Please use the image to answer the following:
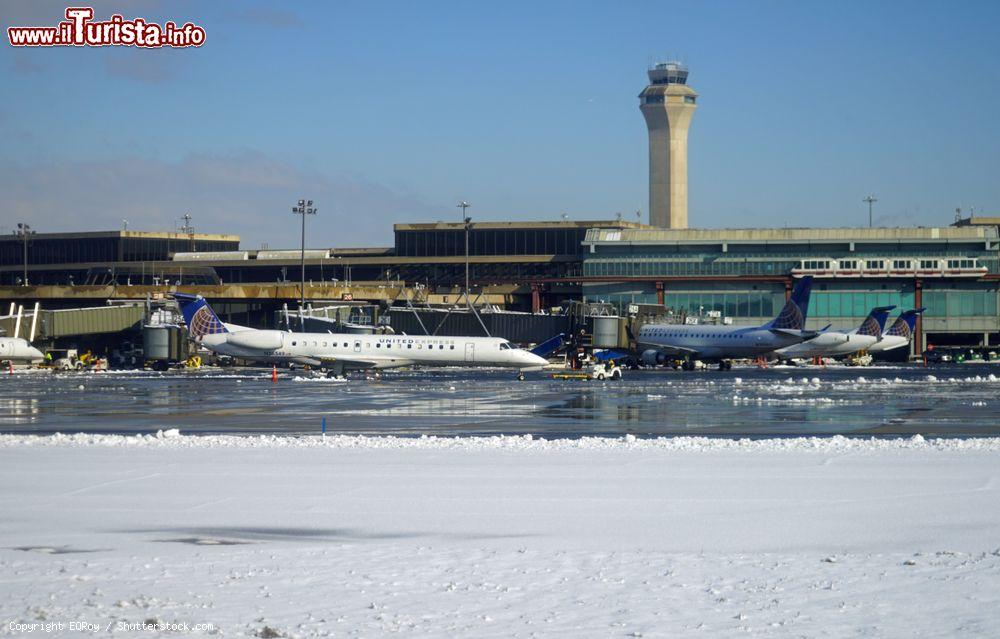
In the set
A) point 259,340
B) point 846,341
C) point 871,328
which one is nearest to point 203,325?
point 259,340

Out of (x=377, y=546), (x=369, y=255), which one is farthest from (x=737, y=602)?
(x=369, y=255)

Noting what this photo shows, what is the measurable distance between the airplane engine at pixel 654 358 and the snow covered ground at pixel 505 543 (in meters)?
65.1

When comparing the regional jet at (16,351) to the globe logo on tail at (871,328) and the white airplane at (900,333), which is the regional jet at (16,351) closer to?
the globe logo on tail at (871,328)

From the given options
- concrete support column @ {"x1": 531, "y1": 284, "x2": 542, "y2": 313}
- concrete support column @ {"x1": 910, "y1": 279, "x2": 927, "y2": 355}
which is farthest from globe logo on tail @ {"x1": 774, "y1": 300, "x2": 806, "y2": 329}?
concrete support column @ {"x1": 531, "y1": 284, "x2": 542, "y2": 313}

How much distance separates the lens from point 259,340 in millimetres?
68812

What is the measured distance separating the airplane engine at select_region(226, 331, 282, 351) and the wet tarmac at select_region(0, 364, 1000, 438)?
10.2ft

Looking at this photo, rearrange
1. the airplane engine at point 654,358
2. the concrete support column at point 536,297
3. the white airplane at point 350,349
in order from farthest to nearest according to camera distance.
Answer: the concrete support column at point 536,297, the airplane engine at point 654,358, the white airplane at point 350,349

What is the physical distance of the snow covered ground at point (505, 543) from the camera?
38.4 feet

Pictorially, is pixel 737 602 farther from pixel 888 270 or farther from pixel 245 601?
pixel 888 270

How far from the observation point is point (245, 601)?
40.1 feet

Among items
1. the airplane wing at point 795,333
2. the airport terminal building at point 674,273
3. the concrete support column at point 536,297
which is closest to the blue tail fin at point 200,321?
the airport terminal building at point 674,273

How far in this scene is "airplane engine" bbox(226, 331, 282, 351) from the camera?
68.8 metres

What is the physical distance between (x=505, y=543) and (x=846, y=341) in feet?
250

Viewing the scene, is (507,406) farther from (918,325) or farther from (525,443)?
(918,325)
